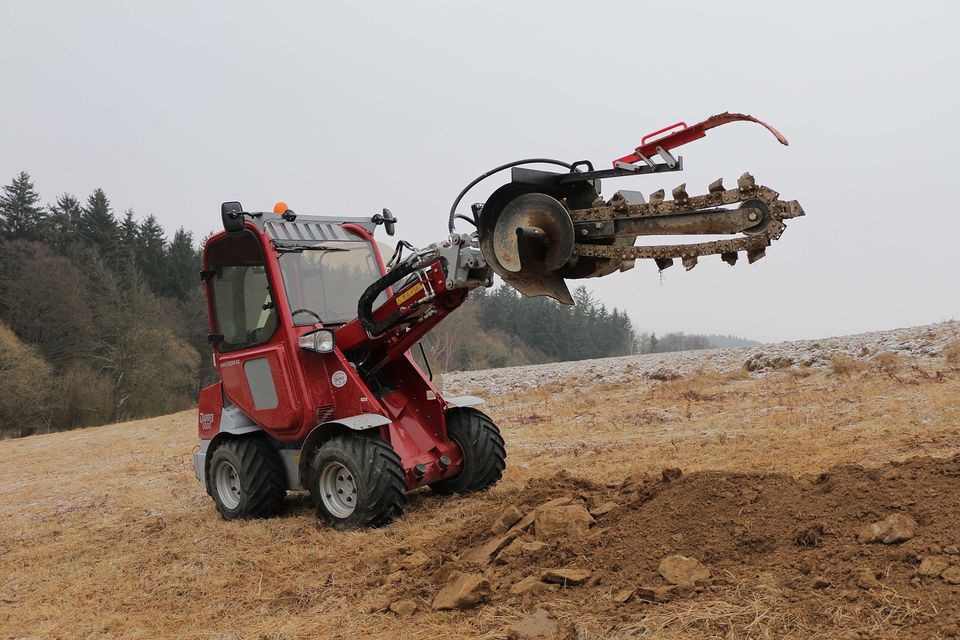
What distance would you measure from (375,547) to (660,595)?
2654 mm

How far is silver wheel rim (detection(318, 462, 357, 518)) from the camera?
22.1 feet

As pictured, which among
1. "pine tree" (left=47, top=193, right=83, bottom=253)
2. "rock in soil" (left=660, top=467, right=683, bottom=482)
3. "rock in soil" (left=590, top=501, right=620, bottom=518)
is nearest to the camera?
"rock in soil" (left=590, top=501, right=620, bottom=518)

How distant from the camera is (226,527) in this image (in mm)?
7336

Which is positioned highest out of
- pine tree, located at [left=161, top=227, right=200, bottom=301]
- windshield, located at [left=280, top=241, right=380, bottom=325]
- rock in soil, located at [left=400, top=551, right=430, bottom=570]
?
pine tree, located at [left=161, top=227, right=200, bottom=301]

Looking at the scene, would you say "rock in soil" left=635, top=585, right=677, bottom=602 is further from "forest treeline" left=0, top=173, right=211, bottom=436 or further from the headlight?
"forest treeline" left=0, top=173, right=211, bottom=436

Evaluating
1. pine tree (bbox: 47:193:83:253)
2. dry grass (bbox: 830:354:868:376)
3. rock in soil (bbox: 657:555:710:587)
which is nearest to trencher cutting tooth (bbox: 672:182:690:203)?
rock in soil (bbox: 657:555:710:587)

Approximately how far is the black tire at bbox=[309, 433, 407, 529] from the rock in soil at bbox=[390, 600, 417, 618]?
175cm

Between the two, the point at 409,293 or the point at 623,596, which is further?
the point at 409,293

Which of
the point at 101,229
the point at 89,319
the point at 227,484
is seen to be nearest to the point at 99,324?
the point at 89,319

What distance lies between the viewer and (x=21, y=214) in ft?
151

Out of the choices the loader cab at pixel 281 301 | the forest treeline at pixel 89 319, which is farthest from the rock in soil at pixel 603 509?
the forest treeline at pixel 89 319

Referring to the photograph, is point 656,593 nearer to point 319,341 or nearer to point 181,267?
point 319,341

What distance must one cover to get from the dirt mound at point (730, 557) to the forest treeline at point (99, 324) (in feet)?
72.5

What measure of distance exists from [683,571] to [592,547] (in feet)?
2.52
